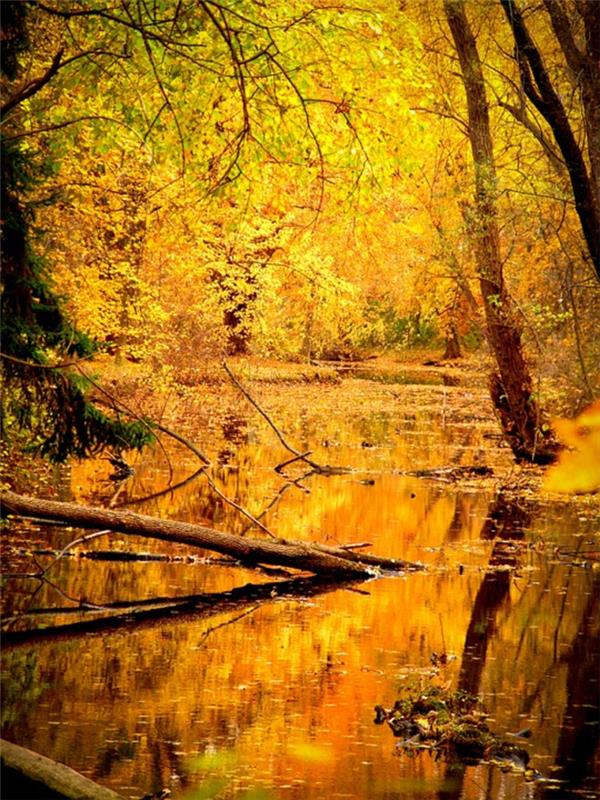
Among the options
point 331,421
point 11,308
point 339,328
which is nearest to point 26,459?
point 11,308

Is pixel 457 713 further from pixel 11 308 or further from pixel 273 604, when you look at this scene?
pixel 11 308

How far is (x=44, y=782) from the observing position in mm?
5902

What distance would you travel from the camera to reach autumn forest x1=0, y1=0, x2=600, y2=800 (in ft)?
25.5

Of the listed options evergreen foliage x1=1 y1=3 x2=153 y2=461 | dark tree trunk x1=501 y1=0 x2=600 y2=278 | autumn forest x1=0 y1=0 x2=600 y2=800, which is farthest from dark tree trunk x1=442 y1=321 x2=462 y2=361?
dark tree trunk x1=501 y1=0 x2=600 y2=278

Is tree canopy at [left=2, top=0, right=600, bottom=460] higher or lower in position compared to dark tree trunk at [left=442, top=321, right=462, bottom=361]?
lower

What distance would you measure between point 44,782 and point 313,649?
421cm

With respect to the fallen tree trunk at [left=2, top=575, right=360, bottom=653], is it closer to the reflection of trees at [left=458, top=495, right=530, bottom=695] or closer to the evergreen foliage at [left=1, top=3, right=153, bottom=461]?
the reflection of trees at [left=458, top=495, right=530, bottom=695]

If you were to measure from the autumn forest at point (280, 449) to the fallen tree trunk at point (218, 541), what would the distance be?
0.10ft

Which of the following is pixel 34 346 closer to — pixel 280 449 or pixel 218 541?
pixel 218 541

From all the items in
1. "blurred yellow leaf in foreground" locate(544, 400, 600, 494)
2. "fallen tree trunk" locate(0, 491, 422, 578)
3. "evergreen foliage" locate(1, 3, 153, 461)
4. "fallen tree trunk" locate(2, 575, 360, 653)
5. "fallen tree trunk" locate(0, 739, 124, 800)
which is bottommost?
"fallen tree trunk" locate(0, 739, 124, 800)

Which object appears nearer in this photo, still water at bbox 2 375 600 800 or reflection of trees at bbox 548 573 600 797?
still water at bbox 2 375 600 800

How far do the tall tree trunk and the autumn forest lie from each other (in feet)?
0.18

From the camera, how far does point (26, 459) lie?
54.9 ft

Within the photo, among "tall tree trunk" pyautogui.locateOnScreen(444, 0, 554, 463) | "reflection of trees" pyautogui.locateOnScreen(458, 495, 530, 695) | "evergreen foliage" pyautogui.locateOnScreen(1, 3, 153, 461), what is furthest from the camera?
"tall tree trunk" pyautogui.locateOnScreen(444, 0, 554, 463)
